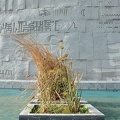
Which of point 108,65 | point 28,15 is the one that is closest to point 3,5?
point 28,15

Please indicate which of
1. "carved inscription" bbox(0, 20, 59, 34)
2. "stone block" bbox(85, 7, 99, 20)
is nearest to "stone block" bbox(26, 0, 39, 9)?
"carved inscription" bbox(0, 20, 59, 34)

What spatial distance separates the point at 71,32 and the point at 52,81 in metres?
4.29

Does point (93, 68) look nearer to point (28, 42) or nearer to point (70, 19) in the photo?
point (70, 19)

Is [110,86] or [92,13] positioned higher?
[92,13]

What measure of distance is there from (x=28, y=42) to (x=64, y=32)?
4275 mm

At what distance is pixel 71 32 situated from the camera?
6.21 meters

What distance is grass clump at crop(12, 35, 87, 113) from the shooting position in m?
Answer: 1.82

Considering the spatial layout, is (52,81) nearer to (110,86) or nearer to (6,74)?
(110,86)

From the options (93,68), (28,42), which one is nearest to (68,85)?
(28,42)

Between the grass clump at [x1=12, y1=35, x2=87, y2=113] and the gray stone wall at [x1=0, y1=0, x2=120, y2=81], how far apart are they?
395 centimetres

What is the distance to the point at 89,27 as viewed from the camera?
6.18 meters

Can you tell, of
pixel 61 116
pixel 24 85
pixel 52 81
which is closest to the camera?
pixel 61 116

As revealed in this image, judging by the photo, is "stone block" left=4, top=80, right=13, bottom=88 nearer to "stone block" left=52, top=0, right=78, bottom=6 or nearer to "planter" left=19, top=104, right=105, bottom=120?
"stone block" left=52, top=0, right=78, bottom=6

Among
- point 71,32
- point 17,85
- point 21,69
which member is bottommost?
point 17,85
